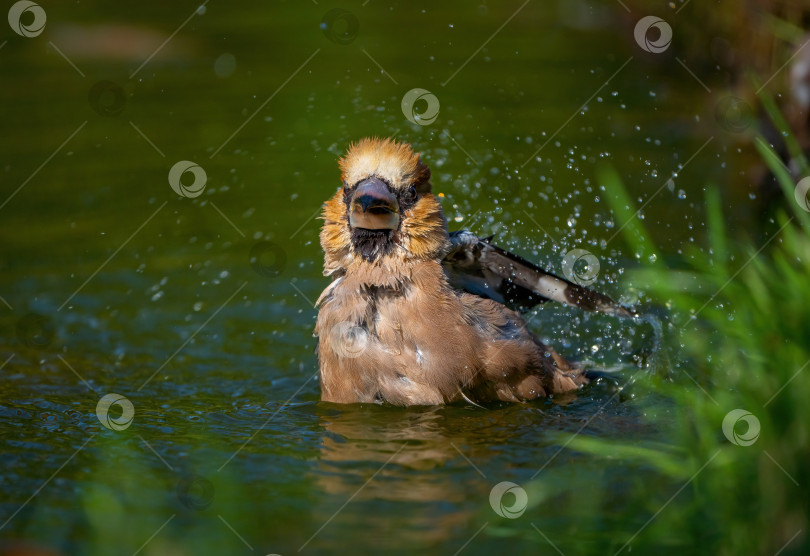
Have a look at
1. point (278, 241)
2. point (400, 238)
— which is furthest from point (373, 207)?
point (278, 241)

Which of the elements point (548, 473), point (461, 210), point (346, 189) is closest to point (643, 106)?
point (461, 210)

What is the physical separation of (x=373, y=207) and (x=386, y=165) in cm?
31

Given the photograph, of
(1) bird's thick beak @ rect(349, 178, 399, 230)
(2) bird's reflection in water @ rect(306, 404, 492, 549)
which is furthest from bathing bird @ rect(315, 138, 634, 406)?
(2) bird's reflection in water @ rect(306, 404, 492, 549)

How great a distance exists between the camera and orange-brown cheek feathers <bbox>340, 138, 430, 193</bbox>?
4883 millimetres

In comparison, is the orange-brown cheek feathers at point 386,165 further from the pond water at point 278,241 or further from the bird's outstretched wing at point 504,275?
the pond water at point 278,241

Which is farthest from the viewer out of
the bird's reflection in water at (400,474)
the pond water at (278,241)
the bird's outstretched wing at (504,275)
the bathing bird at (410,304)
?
the bird's outstretched wing at (504,275)

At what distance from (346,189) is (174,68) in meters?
6.57

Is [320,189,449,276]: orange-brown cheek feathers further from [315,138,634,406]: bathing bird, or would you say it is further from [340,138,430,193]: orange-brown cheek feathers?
[340,138,430,193]: orange-brown cheek feathers

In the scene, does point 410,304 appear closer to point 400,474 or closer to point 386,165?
point 386,165

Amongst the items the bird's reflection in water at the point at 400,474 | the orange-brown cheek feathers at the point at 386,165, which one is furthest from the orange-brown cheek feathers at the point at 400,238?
the bird's reflection in water at the point at 400,474

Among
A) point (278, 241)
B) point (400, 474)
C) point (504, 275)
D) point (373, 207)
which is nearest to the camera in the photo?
point (400, 474)

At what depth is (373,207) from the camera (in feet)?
15.4

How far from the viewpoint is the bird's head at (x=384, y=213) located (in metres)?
4.74

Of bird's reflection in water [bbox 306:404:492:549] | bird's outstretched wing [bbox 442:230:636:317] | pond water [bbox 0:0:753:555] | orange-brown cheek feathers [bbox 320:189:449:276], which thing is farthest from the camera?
bird's outstretched wing [bbox 442:230:636:317]
